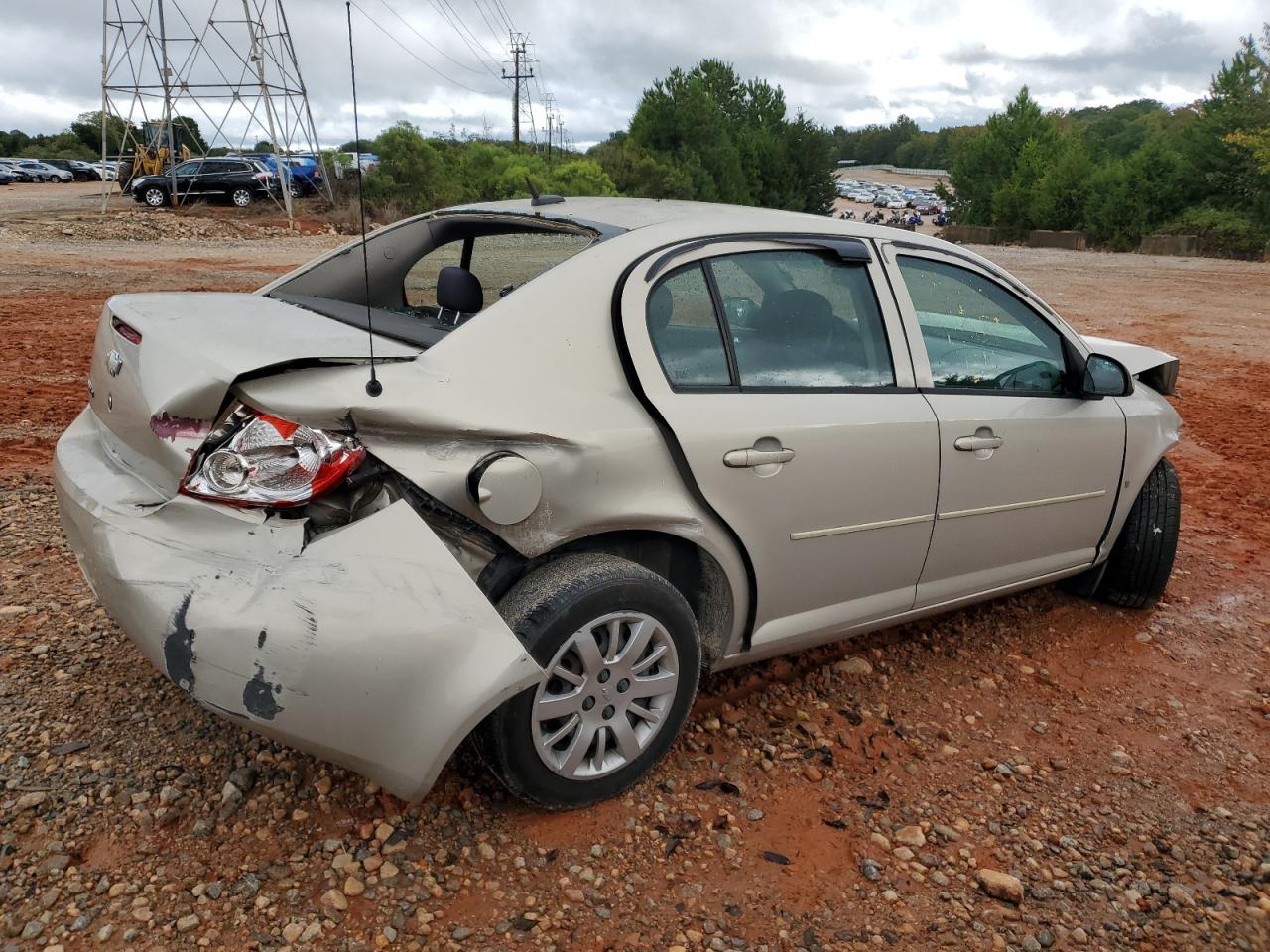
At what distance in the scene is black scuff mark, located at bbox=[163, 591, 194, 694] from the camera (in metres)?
2.20

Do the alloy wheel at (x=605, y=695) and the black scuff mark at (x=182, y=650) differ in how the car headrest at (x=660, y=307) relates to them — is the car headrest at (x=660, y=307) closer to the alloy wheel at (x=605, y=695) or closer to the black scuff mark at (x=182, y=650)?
the alloy wheel at (x=605, y=695)

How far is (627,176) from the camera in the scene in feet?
152

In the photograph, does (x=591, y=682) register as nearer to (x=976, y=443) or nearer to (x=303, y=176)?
(x=976, y=443)

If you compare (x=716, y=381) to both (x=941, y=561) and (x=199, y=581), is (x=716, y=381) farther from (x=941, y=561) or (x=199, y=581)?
(x=199, y=581)

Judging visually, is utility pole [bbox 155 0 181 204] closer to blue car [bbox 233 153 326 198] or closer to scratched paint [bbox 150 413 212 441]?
blue car [bbox 233 153 326 198]

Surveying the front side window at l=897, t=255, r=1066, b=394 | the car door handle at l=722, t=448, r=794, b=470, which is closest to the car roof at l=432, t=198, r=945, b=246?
the front side window at l=897, t=255, r=1066, b=394

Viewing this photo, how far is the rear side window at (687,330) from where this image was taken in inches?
107

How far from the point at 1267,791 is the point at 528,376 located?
8.41ft

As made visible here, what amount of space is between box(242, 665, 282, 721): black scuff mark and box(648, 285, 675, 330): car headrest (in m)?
1.31

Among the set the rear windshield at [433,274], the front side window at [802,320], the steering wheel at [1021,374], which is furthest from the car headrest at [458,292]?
the steering wheel at [1021,374]

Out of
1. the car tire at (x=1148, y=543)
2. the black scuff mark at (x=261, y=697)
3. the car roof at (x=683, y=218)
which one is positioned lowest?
the car tire at (x=1148, y=543)

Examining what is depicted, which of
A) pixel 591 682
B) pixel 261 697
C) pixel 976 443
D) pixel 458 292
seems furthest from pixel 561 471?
pixel 976 443

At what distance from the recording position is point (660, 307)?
9.02ft

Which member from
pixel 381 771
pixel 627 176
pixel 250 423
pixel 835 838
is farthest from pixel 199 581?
pixel 627 176
